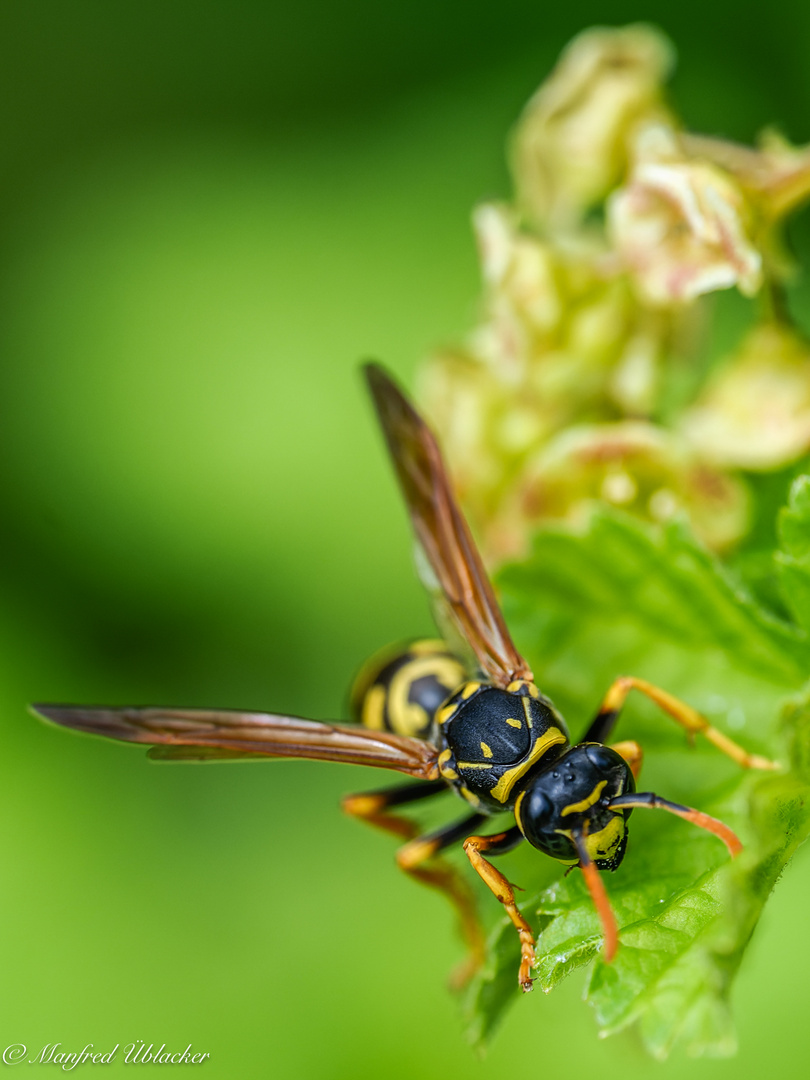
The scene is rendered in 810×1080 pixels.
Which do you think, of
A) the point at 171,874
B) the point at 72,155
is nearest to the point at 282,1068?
the point at 171,874

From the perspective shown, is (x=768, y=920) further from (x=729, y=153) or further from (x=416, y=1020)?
(x=729, y=153)

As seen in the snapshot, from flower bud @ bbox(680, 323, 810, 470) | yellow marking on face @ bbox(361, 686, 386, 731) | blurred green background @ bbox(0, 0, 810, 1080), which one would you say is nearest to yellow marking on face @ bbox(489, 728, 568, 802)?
yellow marking on face @ bbox(361, 686, 386, 731)

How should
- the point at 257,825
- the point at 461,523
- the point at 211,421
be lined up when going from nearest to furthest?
the point at 461,523, the point at 257,825, the point at 211,421

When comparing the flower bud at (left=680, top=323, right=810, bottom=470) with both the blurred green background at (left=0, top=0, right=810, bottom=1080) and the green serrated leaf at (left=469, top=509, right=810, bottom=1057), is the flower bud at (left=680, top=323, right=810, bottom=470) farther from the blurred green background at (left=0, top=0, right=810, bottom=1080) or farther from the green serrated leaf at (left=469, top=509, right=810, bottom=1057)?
the blurred green background at (left=0, top=0, right=810, bottom=1080)

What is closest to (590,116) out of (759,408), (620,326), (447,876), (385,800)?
(620,326)

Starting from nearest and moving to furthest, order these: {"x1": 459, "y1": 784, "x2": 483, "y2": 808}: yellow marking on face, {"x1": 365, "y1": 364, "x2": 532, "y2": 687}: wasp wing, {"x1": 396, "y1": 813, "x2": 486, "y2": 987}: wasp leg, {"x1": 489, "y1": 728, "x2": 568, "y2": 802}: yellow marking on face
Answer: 1. {"x1": 489, "y1": 728, "x2": 568, "y2": 802}: yellow marking on face
2. {"x1": 459, "y1": 784, "x2": 483, "y2": 808}: yellow marking on face
3. {"x1": 365, "y1": 364, "x2": 532, "y2": 687}: wasp wing
4. {"x1": 396, "y1": 813, "x2": 486, "y2": 987}: wasp leg

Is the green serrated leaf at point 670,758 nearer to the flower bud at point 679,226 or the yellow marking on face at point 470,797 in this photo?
the yellow marking on face at point 470,797

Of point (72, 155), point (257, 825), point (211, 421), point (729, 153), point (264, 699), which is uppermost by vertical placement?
point (72, 155)
